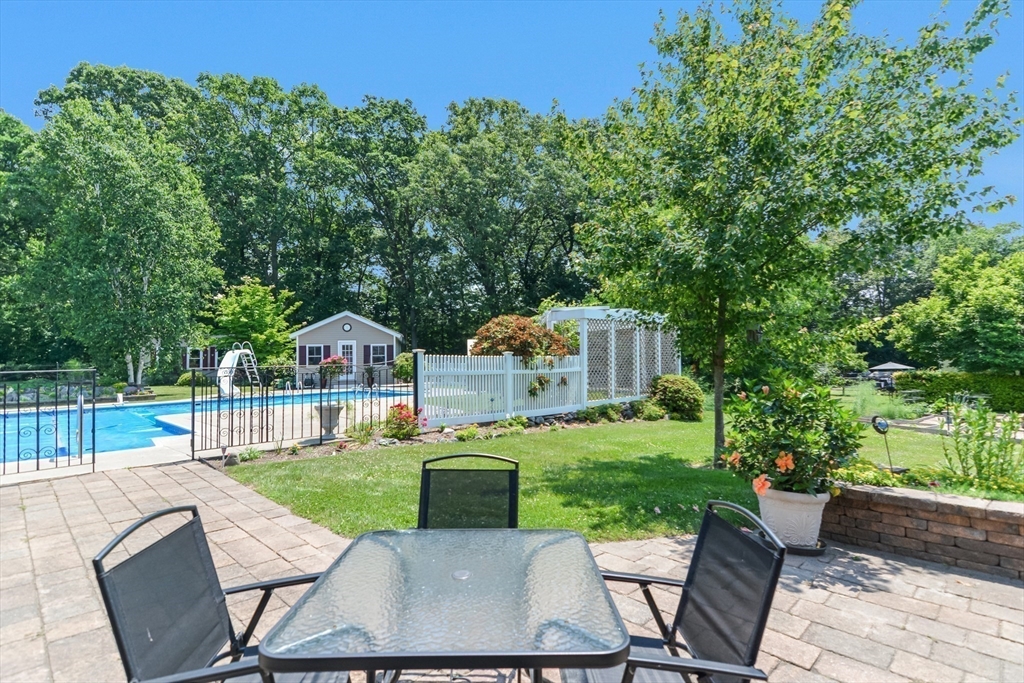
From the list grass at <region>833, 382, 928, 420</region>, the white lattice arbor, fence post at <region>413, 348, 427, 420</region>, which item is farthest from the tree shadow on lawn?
grass at <region>833, 382, 928, 420</region>

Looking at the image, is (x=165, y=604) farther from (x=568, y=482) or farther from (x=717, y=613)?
(x=568, y=482)

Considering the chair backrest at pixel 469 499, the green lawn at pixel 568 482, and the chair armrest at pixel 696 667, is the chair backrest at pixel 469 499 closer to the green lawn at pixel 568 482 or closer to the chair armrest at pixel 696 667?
the chair armrest at pixel 696 667

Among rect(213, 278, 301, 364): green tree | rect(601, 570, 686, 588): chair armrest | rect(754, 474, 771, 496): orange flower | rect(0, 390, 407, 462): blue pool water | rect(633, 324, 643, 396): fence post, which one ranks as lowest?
rect(0, 390, 407, 462): blue pool water

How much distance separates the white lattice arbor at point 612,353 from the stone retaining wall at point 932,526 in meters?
7.92

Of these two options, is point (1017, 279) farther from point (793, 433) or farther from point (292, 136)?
point (292, 136)

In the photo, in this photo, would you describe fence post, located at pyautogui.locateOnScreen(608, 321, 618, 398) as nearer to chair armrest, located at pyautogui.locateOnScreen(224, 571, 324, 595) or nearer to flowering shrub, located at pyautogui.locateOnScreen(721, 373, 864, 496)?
flowering shrub, located at pyautogui.locateOnScreen(721, 373, 864, 496)

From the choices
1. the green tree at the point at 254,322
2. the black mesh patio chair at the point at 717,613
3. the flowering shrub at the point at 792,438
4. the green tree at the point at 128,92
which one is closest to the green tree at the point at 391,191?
the green tree at the point at 254,322

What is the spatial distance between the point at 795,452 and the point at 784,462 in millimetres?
204

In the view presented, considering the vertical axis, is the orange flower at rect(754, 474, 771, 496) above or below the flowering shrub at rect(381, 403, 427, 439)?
above

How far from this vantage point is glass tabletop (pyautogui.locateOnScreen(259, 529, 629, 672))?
123 centimetres

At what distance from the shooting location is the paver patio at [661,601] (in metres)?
2.23

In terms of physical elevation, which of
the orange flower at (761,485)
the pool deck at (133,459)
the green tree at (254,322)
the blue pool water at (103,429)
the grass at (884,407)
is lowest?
the blue pool water at (103,429)

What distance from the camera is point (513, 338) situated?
1062 centimetres

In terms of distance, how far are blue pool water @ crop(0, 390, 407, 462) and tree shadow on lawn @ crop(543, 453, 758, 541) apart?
4.00 meters
